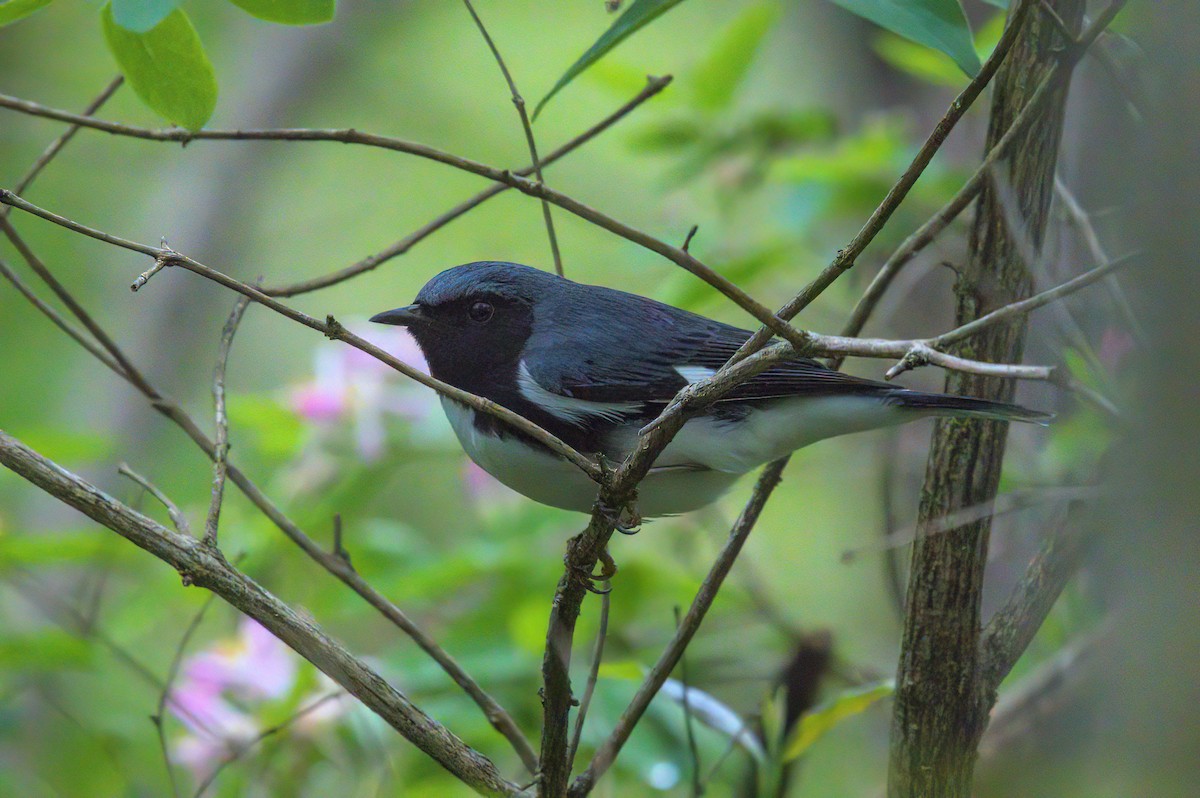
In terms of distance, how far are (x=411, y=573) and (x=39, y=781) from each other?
1.47 m

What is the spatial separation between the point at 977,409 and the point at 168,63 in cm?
164

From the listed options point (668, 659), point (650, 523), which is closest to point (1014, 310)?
point (668, 659)

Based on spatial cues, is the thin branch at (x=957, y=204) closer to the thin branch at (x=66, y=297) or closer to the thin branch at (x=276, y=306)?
the thin branch at (x=276, y=306)

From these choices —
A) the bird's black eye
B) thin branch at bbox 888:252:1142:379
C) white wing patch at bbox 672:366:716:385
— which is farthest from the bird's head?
thin branch at bbox 888:252:1142:379

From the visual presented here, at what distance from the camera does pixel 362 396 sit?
3.52 meters

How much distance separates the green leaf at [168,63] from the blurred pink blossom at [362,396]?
1.50 metres

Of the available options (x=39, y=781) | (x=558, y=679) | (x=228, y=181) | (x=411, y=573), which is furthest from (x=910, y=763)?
(x=228, y=181)

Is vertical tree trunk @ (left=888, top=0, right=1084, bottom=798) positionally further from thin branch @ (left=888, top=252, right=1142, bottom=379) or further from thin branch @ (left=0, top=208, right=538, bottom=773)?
thin branch @ (left=0, top=208, right=538, bottom=773)

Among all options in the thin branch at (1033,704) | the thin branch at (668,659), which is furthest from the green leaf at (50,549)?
the thin branch at (1033,704)

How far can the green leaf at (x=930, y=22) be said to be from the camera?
1800mm

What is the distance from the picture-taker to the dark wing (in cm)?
249

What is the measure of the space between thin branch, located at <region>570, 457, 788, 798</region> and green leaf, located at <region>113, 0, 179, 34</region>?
54.3 inches

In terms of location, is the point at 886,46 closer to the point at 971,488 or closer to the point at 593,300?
the point at 593,300

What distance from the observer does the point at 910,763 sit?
1992 mm
